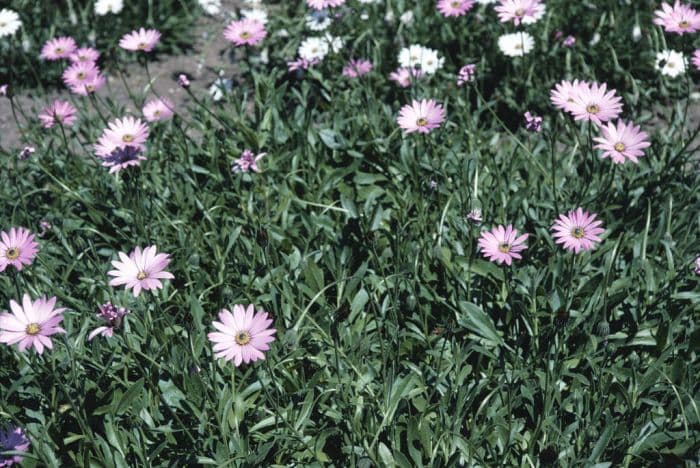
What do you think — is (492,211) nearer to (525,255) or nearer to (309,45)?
(525,255)

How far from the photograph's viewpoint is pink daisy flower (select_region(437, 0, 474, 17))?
3.46 meters

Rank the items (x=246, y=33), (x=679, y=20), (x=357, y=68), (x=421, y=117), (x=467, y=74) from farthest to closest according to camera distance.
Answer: (x=357, y=68) → (x=246, y=33) → (x=467, y=74) → (x=421, y=117) → (x=679, y=20)

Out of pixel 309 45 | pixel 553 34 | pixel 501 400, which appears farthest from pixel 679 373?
pixel 309 45

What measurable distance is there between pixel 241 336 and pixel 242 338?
1 cm

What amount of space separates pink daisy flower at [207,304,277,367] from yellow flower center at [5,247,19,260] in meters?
0.68

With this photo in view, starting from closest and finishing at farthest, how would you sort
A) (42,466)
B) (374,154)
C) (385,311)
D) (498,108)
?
(42,466) < (385,311) < (374,154) < (498,108)

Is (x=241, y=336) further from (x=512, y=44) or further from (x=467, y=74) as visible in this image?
(x=512, y=44)

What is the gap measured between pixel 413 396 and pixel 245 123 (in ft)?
5.87

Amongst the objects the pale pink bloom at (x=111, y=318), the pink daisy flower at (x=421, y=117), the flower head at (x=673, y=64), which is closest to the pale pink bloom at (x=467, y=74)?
the pink daisy flower at (x=421, y=117)

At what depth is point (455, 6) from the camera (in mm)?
3551

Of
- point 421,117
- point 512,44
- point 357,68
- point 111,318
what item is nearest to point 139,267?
point 111,318

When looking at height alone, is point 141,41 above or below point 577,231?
above

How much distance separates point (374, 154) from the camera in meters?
3.56

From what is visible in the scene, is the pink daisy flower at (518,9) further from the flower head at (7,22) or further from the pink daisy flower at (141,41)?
the flower head at (7,22)
